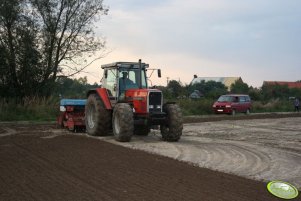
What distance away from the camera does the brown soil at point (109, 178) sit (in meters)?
6.79

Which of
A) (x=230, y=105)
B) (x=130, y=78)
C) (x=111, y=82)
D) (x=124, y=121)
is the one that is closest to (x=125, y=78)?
(x=130, y=78)

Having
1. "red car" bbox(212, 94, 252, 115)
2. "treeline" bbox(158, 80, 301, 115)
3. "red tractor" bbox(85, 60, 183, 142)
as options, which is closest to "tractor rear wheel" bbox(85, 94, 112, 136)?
"red tractor" bbox(85, 60, 183, 142)

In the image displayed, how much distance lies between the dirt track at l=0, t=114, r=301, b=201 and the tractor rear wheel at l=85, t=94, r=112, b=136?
216 centimetres

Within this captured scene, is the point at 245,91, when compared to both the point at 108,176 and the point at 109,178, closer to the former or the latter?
the point at 108,176

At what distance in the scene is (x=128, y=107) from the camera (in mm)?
13383

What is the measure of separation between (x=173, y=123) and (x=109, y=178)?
239 inches

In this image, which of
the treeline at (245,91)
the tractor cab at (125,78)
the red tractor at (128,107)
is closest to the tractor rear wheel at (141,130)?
the red tractor at (128,107)

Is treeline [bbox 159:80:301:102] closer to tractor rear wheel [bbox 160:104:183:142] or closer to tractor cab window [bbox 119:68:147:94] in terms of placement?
tractor cab window [bbox 119:68:147:94]

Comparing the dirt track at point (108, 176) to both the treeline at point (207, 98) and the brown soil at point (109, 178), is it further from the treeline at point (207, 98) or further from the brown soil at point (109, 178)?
the treeline at point (207, 98)

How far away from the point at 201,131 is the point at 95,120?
5306 mm

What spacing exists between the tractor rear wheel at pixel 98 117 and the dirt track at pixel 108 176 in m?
2.16

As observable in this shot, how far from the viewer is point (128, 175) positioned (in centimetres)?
834

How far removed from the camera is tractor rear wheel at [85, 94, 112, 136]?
14852 millimetres

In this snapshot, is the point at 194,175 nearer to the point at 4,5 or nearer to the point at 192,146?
the point at 192,146
